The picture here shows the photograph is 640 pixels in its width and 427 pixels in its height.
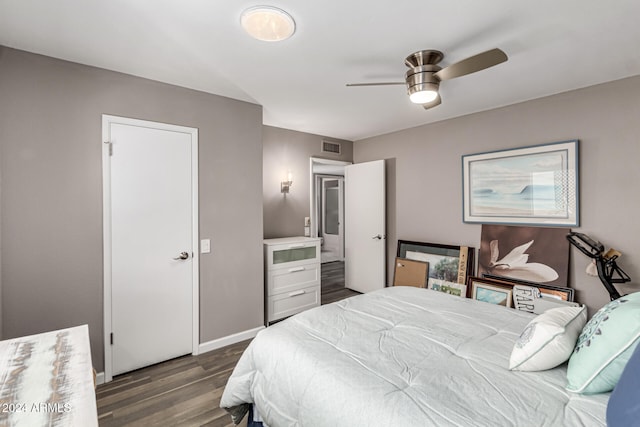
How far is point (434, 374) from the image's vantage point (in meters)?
1.31

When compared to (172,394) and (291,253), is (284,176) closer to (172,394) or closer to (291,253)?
(291,253)

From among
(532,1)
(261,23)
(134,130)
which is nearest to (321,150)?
(134,130)

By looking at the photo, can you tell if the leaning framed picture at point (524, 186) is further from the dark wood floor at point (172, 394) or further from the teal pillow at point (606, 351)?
the dark wood floor at point (172, 394)

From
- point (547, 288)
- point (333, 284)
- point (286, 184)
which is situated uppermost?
point (286, 184)

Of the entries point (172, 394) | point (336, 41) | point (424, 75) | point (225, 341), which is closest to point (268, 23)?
point (336, 41)

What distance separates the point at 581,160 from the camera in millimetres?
2791

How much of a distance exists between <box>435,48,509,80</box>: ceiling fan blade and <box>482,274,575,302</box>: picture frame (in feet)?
7.38

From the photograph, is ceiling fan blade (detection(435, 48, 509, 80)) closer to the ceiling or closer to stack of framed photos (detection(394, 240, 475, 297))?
the ceiling

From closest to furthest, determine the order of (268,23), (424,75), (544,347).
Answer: (544,347) < (268,23) < (424,75)

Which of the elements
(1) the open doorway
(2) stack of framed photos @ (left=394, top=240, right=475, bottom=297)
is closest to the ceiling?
(2) stack of framed photos @ (left=394, top=240, right=475, bottom=297)

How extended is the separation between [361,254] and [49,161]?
12.4 ft

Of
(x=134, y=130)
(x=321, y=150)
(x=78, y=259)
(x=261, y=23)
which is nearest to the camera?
(x=261, y=23)

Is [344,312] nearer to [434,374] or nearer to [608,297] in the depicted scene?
[434,374]

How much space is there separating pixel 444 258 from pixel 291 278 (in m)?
1.91
